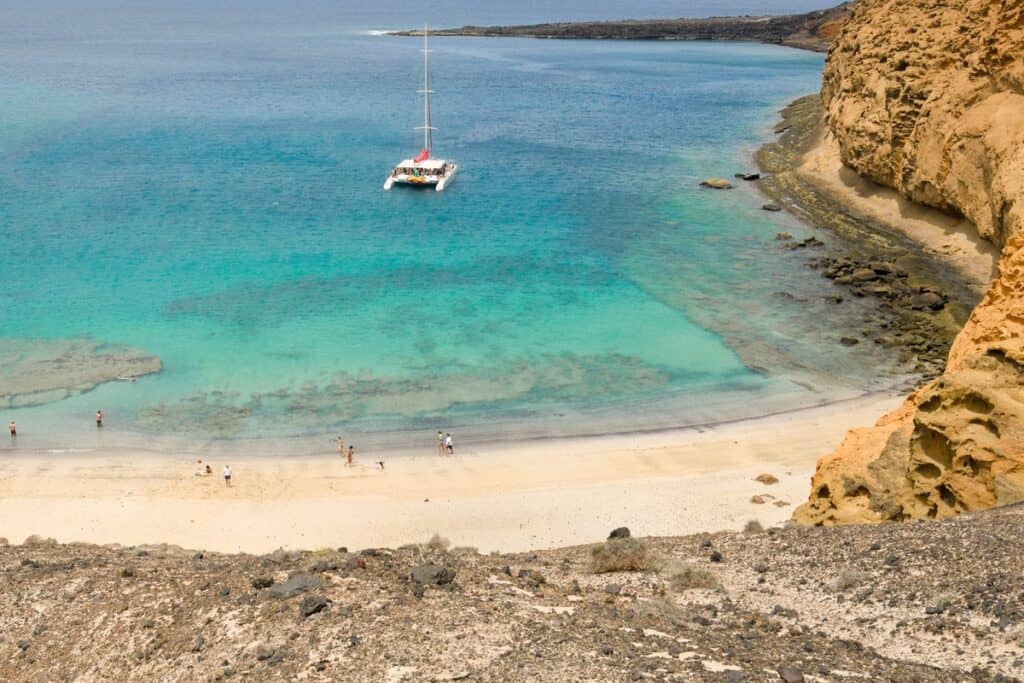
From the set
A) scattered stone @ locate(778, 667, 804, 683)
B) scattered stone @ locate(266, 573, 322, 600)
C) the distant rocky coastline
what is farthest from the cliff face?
the distant rocky coastline

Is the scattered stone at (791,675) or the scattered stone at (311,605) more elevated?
the scattered stone at (791,675)

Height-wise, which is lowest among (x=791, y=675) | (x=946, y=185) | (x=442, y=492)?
(x=442, y=492)

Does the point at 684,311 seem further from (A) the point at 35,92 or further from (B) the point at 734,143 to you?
(A) the point at 35,92

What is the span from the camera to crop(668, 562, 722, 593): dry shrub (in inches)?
574

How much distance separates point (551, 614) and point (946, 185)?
3486 cm

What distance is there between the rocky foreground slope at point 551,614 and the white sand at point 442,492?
683cm

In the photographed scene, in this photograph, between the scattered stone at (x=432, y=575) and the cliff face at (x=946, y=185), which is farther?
the cliff face at (x=946, y=185)

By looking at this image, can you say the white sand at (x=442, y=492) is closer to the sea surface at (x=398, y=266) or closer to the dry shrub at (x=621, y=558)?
the sea surface at (x=398, y=266)

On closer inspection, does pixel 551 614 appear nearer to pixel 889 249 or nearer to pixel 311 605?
pixel 311 605

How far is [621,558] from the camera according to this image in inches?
608

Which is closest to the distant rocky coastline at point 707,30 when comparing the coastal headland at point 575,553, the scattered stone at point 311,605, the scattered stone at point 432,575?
the coastal headland at point 575,553

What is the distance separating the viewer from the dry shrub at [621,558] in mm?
15382

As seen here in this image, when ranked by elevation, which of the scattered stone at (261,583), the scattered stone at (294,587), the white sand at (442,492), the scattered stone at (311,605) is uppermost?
the scattered stone at (311,605)

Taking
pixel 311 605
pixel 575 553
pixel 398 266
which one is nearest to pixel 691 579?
pixel 575 553
